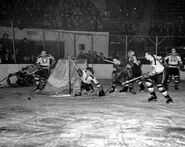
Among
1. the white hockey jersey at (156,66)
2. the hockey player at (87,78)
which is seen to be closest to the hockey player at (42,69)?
the hockey player at (87,78)

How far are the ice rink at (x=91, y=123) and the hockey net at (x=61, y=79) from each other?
136cm

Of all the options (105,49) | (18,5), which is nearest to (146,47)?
(105,49)

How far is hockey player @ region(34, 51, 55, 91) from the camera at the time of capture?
38.7 ft

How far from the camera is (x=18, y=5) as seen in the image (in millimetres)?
18453

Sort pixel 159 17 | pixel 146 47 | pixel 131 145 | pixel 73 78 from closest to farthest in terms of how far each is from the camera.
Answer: pixel 131 145, pixel 73 78, pixel 146 47, pixel 159 17

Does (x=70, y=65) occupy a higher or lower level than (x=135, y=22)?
lower

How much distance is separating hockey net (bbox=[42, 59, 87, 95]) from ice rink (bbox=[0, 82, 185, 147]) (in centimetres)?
136

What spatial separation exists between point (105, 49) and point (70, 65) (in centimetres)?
709

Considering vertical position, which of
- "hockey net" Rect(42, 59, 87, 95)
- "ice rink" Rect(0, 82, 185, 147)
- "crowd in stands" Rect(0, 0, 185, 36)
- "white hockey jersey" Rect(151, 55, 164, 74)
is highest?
"crowd in stands" Rect(0, 0, 185, 36)

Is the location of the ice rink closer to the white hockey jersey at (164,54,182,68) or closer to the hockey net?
the hockey net

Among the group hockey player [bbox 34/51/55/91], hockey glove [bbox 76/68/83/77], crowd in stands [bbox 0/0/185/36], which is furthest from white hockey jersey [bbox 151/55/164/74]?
crowd in stands [bbox 0/0/185/36]

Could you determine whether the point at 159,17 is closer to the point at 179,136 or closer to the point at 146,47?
the point at 146,47

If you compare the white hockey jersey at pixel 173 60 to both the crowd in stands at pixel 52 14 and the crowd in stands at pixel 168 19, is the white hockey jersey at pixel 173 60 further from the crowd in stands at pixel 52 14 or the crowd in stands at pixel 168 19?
the crowd in stands at pixel 52 14

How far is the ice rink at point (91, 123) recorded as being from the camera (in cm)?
491
